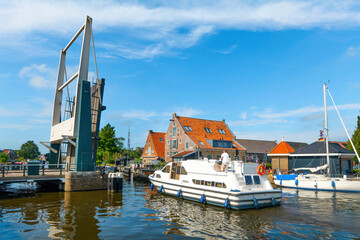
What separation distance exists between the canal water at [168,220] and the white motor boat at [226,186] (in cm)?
56

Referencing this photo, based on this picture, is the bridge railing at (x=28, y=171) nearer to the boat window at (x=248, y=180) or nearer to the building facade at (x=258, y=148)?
the boat window at (x=248, y=180)

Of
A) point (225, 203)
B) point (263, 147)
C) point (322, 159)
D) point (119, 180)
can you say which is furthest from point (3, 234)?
point (263, 147)

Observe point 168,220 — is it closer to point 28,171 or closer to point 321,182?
point 28,171

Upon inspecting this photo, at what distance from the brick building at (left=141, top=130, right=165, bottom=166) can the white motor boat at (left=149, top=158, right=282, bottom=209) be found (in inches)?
1273

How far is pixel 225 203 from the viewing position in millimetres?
15914

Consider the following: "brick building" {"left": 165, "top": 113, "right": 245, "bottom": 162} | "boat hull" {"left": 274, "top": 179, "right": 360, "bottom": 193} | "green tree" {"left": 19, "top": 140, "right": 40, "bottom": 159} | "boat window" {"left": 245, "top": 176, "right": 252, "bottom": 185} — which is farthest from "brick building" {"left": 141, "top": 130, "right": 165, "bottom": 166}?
"green tree" {"left": 19, "top": 140, "right": 40, "bottom": 159}

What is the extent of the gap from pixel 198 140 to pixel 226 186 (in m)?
28.0

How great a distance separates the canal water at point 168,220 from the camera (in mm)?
11109

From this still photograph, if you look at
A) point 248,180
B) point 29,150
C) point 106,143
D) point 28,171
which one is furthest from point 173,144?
point 29,150

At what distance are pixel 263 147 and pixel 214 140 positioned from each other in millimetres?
20997

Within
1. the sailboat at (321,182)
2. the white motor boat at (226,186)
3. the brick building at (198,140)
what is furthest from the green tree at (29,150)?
the white motor boat at (226,186)

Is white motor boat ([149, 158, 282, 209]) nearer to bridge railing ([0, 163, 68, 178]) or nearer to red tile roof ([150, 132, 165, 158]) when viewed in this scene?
bridge railing ([0, 163, 68, 178])

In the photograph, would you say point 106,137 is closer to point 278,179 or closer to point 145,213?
point 278,179

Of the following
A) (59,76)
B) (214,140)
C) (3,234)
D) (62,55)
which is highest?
(62,55)
